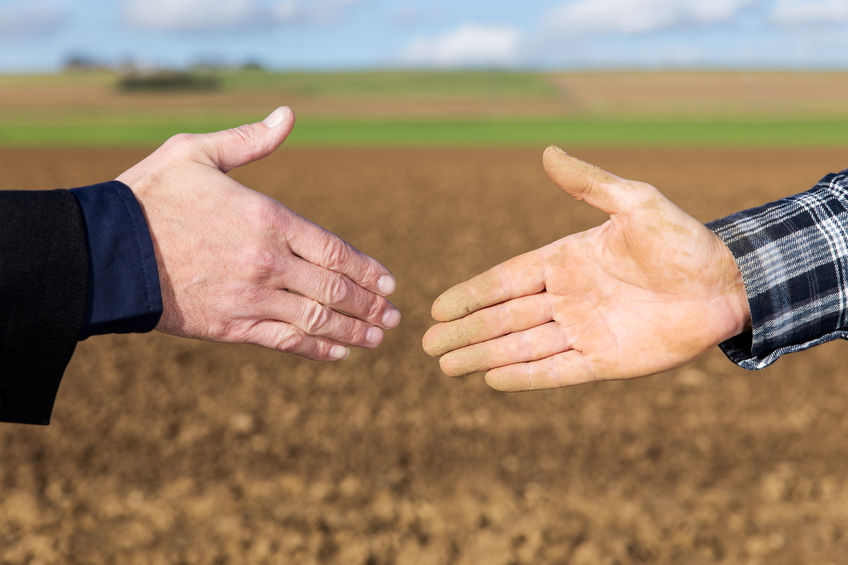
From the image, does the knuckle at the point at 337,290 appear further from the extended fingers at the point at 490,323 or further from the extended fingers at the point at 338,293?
the extended fingers at the point at 490,323

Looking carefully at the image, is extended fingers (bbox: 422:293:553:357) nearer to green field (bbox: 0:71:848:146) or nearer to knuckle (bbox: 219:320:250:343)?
knuckle (bbox: 219:320:250:343)

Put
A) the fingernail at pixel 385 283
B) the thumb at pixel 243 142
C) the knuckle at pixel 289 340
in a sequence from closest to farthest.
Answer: the thumb at pixel 243 142 < the knuckle at pixel 289 340 < the fingernail at pixel 385 283

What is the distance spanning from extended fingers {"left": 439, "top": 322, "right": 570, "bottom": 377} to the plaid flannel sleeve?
0.71 meters

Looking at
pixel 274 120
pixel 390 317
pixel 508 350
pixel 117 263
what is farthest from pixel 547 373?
pixel 117 263

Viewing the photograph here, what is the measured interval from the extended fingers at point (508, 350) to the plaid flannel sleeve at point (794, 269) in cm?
71

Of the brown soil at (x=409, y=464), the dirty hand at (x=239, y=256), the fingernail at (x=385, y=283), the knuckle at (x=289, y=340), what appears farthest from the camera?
the brown soil at (x=409, y=464)

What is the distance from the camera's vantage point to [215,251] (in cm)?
246

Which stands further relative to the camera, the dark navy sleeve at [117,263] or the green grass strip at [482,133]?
the green grass strip at [482,133]

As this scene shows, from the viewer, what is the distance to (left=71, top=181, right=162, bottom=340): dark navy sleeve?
225cm

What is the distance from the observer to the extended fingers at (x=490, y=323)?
9.36 ft

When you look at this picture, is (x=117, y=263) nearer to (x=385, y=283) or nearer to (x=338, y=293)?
(x=338, y=293)

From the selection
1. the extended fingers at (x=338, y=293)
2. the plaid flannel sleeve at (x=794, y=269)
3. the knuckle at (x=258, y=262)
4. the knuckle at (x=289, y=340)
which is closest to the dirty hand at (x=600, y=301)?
the plaid flannel sleeve at (x=794, y=269)

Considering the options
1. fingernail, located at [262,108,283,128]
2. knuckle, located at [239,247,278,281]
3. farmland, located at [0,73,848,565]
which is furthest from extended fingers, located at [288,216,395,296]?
farmland, located at [0,73,848,565]

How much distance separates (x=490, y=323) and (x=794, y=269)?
1.11 metres
